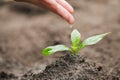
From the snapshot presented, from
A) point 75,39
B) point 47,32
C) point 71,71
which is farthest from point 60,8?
point 47,32

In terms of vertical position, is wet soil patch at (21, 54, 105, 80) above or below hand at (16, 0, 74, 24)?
below

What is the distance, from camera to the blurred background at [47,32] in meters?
2.90

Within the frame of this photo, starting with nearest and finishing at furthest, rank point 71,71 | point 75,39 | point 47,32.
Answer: point 71,71
point 75,39
point 47,32

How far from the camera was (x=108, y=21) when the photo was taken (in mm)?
3871

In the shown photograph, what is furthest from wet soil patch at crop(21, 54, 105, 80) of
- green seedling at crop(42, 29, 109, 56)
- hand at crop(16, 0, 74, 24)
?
hand at crop(16, 0, 74, 24)

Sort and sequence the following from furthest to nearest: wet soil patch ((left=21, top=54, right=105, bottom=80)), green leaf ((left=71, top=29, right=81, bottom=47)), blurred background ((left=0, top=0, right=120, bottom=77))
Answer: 1. blurred background ((left=0, top=0, right=120, bottom=77))
2. green leaf ((left=71, top=29, right=81, bottom=47))
3. wet soil patch ((left=21, top=54, right=105, bottom=80))

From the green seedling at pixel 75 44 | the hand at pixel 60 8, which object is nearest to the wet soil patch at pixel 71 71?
Answer: the green seedling at pixel 75 44

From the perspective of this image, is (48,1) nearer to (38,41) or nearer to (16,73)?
(16,73)

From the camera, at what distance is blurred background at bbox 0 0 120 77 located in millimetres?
2902

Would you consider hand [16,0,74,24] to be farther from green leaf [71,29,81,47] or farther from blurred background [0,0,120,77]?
blurred background [0,0,120,77]

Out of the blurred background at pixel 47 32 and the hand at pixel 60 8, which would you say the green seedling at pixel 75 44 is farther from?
the blurred background at pixel 47 32

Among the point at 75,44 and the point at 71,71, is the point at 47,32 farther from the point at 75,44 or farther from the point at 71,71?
the point at 71,71

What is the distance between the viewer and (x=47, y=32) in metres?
3.71

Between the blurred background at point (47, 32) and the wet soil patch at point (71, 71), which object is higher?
the blurred background at point (47, 32)
